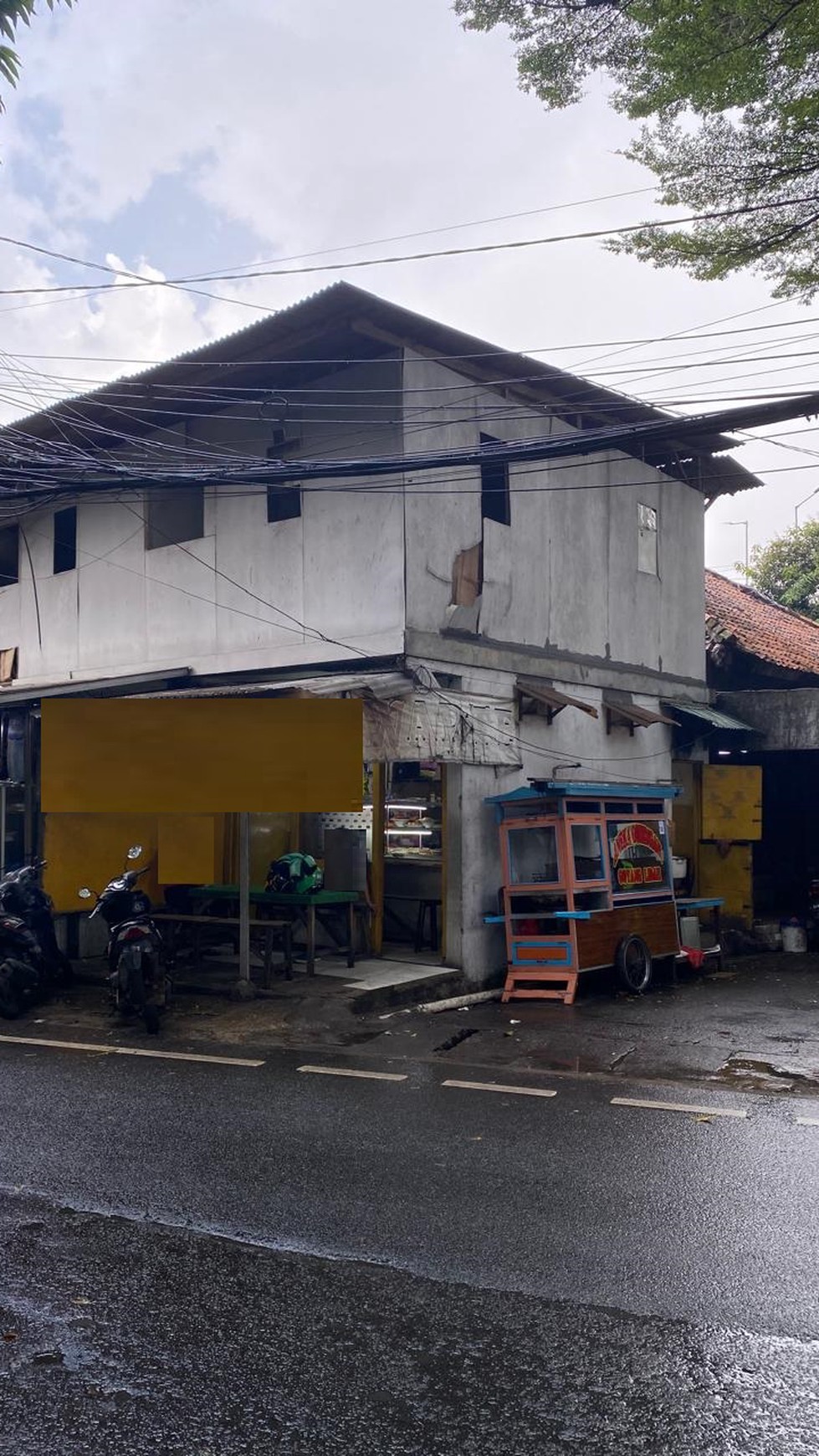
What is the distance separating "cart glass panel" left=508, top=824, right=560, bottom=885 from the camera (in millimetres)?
11945

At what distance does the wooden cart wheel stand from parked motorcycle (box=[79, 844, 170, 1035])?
15.5ft

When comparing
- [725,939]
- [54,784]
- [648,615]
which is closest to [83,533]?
[54,784]

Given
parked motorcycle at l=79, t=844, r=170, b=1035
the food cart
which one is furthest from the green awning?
parked motorcycle at l=79, t=844, r=170, b=1035

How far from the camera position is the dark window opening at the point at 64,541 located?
16.0m

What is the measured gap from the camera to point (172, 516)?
574 inches

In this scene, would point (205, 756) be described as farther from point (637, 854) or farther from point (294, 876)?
point (637, 854)

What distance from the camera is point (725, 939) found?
16.0m

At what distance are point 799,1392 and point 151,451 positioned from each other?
12831mm

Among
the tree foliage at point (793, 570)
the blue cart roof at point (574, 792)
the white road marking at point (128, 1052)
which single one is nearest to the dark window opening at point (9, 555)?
the blue cart roof at point (574, 792)

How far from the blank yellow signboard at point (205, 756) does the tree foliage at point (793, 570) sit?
22.3 meters

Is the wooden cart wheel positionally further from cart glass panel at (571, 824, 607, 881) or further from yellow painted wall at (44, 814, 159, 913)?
yellow painted wall at (44, 814, 159, 913)

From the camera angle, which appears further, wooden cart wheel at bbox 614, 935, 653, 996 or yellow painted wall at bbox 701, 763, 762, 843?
yellow painted wall at bbox 701, 763, 762, 843

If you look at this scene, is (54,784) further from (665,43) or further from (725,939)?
(725,939)

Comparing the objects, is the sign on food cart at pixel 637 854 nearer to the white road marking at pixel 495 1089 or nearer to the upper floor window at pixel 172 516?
the white road marking at pixel 495 1089
